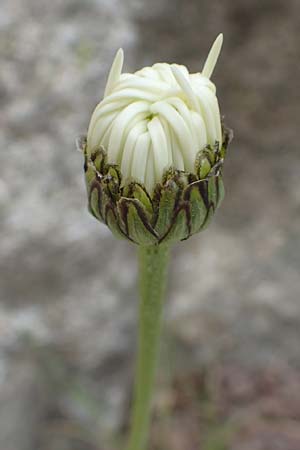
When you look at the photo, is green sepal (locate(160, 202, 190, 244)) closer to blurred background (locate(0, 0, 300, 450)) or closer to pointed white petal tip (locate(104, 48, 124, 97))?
pointed white petal tip (locate(104, 48, 124, 97))

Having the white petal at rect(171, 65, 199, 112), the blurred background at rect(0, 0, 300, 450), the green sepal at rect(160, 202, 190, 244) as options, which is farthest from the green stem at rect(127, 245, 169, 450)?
the blurred background at rect(0, 0, 300, 450)

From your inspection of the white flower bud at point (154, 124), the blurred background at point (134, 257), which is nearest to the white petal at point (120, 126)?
the white flower bud at point (154, 124)

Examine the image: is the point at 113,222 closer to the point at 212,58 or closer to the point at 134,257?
the point at 212,58

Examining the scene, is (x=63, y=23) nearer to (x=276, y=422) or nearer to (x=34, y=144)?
(x=34, y=144)

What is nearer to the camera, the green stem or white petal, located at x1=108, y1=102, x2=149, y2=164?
white petal, located at x1=108, y1=102, x2=149, y2=164

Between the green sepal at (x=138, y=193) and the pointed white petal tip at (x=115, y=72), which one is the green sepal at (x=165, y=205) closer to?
the green sepal at (x=138, y=193)

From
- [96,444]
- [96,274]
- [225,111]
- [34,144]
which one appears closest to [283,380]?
[96,444]
